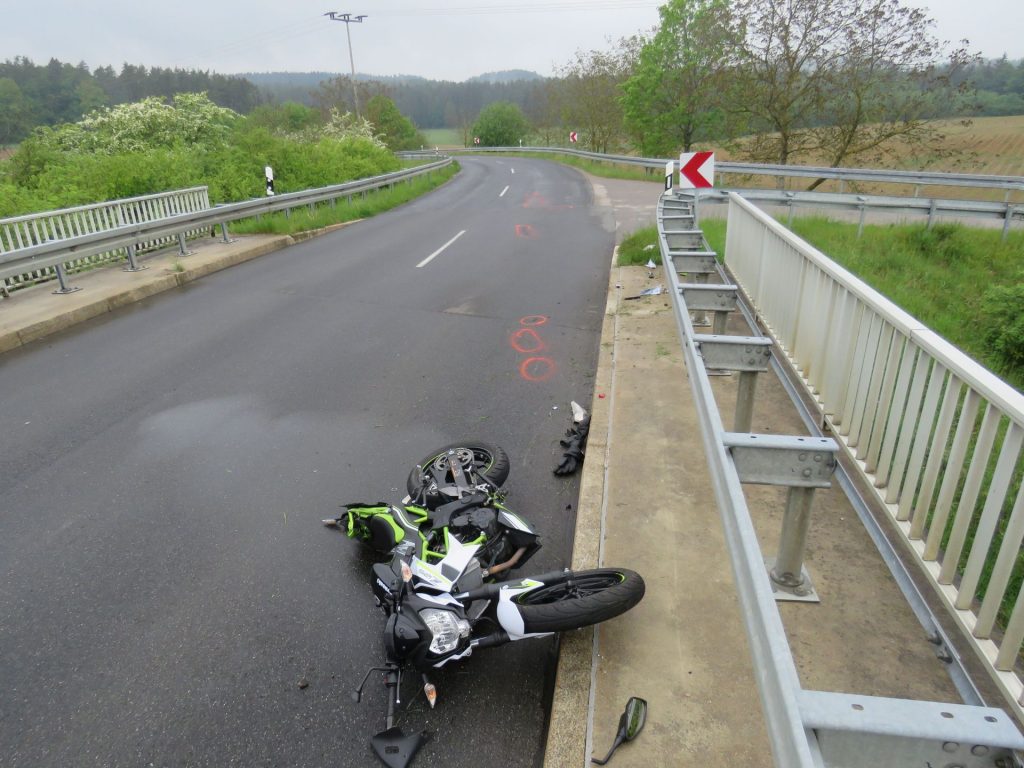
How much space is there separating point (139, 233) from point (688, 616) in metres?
12.0

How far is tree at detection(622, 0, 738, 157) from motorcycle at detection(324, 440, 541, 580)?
115ft

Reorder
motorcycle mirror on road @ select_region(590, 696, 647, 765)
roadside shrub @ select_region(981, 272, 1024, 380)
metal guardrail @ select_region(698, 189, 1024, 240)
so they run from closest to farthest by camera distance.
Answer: motorcycle mirror on road @ select_region(590, 696, 647, 765)
roadside shrub @ select_region(981, 272, 1024, 380)
metal guardrail @ select_region(698, 189, 1024, 240)

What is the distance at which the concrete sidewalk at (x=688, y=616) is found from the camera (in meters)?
2.77

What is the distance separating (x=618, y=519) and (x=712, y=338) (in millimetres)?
1255

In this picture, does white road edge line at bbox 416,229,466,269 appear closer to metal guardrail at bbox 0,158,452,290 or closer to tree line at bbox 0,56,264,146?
metal guardrail at bbox 0,158,452,290

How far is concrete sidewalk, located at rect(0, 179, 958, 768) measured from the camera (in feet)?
9.08

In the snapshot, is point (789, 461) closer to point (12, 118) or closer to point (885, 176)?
point (885, 176)

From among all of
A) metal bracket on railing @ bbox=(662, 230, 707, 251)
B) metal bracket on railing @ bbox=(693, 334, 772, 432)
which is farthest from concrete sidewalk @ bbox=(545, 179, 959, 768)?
metal bracket on railing @ bbox=(662, 230, 707, 251)

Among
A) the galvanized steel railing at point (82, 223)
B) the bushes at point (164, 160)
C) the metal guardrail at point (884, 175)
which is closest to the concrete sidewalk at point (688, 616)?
the galvanized steel railing at point (82, 223)

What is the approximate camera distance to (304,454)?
5500 mm

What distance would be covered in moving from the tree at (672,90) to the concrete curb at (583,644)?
33.5 m

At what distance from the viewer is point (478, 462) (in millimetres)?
4750

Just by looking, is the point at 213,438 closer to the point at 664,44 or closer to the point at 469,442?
the point at 469,442

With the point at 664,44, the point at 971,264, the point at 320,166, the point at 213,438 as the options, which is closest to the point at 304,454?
the point at 213,438
